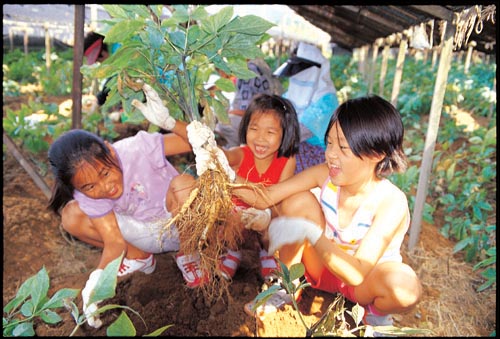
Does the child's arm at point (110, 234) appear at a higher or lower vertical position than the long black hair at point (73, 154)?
lower

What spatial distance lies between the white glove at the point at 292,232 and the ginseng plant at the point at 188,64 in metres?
0.17

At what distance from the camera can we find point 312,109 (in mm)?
2654

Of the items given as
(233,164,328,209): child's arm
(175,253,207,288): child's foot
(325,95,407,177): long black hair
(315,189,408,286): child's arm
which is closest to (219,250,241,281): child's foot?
(175,253,207,288): child's foot

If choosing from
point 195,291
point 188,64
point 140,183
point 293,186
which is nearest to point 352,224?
point 293,186

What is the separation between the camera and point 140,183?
1.80m

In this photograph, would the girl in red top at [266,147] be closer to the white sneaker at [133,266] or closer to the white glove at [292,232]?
the white glove at [292,232]

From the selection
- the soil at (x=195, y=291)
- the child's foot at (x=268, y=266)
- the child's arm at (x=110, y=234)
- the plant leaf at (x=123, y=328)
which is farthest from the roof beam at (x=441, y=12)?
the plant leaf at (x=123, y=328)

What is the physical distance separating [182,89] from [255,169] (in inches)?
23.2

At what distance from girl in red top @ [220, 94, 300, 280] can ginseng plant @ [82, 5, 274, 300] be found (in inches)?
8.2

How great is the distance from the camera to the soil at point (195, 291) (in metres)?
1.51

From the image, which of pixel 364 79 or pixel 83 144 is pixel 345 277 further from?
pixel 364 79

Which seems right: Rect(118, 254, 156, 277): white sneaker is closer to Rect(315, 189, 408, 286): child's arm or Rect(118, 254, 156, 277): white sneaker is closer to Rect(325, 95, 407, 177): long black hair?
Rect(315, 189, 408, 286): child's arm

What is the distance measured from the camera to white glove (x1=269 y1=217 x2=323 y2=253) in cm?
135

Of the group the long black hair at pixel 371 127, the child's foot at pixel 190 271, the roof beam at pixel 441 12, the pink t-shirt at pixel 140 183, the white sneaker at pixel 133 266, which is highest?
the roof beam at pixel 441 12
